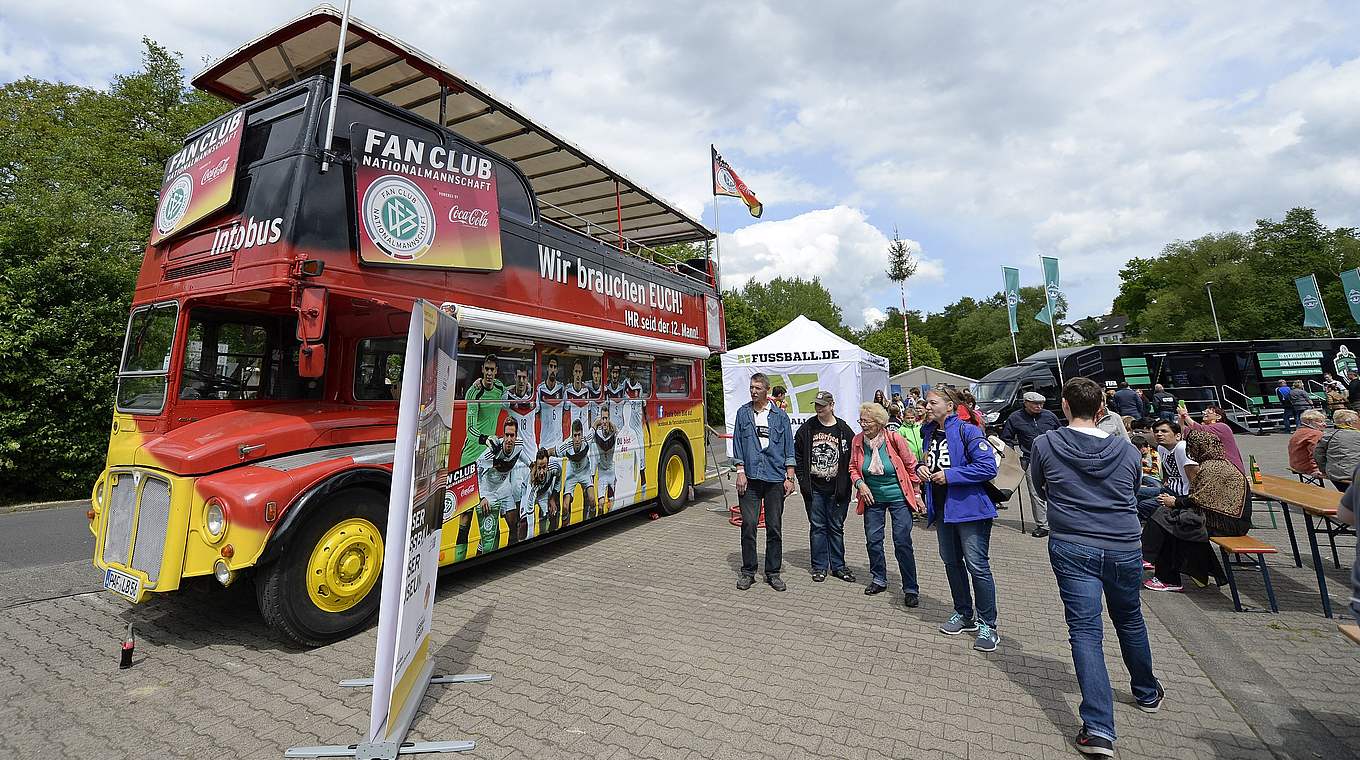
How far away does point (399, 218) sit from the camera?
4.95 metres

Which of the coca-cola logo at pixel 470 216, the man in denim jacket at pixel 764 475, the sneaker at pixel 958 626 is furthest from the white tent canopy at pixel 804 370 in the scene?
the sneaker at pixel 958 626

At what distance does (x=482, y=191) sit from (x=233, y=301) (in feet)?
7.51

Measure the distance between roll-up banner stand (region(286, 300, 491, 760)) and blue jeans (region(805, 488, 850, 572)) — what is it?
151 inches

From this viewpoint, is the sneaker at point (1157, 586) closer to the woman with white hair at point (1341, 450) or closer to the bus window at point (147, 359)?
the woman with white hair at point (1341, 450)

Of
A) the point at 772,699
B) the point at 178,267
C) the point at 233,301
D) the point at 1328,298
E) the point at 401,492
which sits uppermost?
the point at 1328,298

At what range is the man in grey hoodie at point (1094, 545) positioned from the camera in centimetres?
303

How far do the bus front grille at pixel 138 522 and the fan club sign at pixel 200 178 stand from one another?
2.14m

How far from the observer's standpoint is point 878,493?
17.8 feet

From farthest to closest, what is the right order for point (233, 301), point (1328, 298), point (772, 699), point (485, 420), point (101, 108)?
point (1328, 298) < point (101, 108) < point (485, 420) < point (233, 301) < point (772, 699)

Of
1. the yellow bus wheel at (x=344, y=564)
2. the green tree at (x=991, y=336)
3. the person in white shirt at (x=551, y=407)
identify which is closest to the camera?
the yellow bus wheel at (x=344, y=564)

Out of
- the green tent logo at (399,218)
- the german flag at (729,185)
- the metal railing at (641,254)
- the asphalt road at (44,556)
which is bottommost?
the asphalt road at (44,556)

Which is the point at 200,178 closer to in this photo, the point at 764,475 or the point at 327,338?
the point at 327,338

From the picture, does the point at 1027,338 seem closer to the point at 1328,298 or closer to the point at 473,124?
the point at 1328,298

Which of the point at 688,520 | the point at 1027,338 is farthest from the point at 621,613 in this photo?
the point at 1027,338
